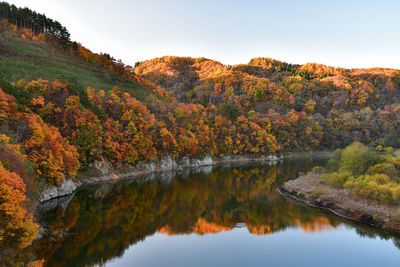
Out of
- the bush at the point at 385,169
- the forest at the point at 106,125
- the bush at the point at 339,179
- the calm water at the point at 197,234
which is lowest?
the calm water at the point at 197,234

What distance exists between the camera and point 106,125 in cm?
6003

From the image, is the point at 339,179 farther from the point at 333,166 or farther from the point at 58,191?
the point at 58,191

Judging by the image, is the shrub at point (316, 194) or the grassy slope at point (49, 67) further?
the grassy slope at point (49, 67)

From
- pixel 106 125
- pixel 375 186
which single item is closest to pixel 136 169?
pixel 106 125

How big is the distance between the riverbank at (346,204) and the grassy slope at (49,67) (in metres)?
49.2

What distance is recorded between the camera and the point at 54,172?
3678 centimetres

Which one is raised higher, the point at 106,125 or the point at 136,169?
the point at 106,125

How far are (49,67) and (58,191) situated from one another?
54992 mm

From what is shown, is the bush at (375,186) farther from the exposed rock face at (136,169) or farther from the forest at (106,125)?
the exposed rock face at (136,169)

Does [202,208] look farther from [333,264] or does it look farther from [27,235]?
[27,235]

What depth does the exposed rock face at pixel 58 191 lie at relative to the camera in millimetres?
36469

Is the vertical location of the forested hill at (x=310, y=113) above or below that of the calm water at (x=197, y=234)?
above

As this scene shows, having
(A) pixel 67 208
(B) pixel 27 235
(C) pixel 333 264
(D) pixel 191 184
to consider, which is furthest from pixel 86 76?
(C) pixel 333 264

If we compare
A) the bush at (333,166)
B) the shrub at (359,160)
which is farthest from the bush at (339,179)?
the bush at (333,166)
